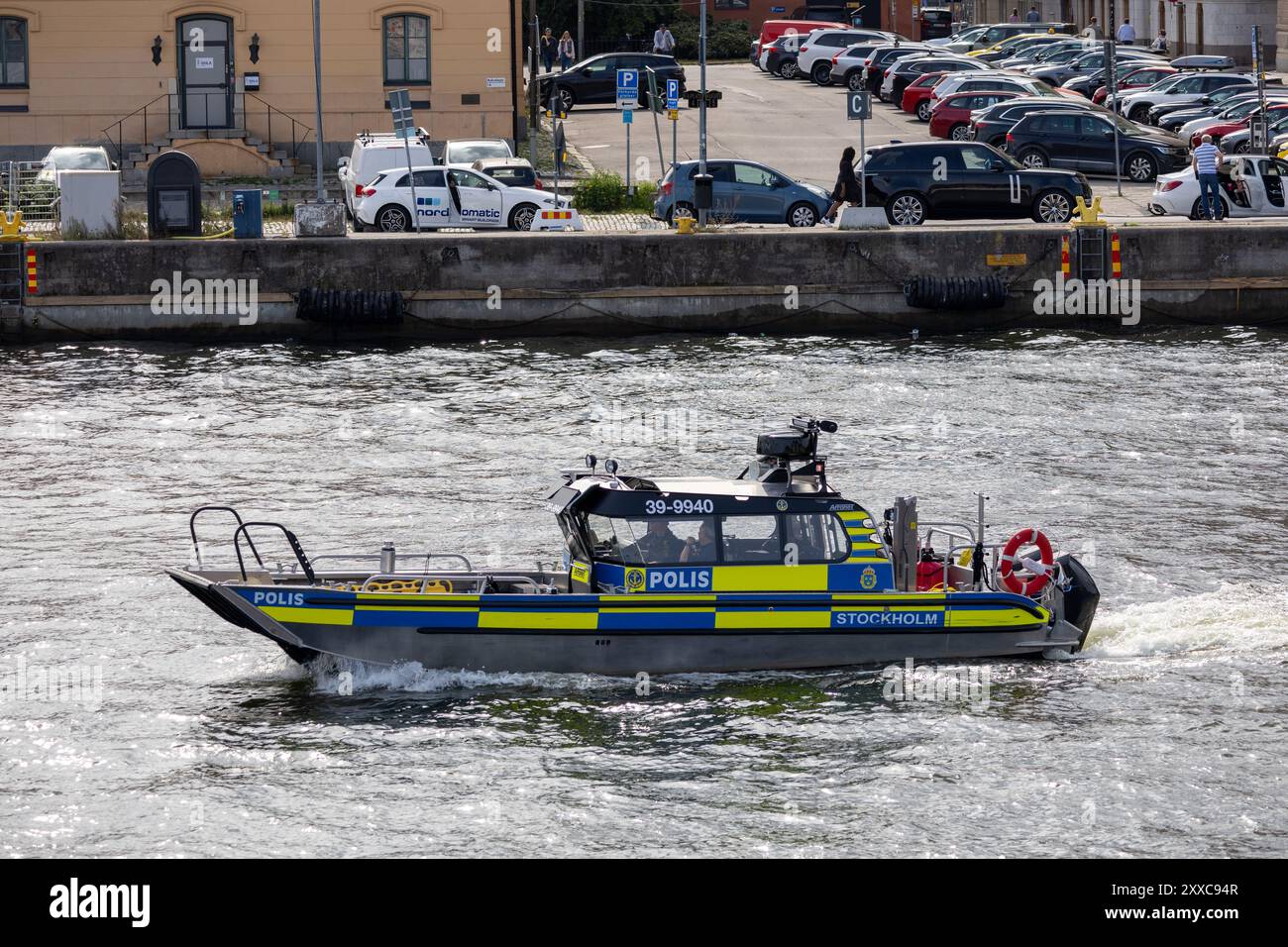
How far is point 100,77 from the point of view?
46.0 m

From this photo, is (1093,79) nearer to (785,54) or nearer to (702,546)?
(785,54)

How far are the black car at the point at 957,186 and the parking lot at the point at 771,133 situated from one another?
195 centimetres

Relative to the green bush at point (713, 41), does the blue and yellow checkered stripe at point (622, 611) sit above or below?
below

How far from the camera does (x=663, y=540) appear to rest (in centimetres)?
1734

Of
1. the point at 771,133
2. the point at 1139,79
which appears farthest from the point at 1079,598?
the point at 1139,79

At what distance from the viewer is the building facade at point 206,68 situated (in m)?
45.8

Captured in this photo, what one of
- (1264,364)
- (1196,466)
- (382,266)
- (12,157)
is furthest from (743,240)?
(12,157)

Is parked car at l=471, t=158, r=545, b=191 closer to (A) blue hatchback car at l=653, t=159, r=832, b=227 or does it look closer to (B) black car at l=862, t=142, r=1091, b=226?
(A) blue hatchback car at l=653, t=159, r=832, b=227

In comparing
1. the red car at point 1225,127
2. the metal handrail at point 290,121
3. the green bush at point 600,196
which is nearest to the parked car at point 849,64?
the red car at point 1225,127

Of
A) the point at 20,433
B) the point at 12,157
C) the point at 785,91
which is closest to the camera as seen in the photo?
the point at 20,433

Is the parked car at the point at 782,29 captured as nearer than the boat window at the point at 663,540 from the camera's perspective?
No

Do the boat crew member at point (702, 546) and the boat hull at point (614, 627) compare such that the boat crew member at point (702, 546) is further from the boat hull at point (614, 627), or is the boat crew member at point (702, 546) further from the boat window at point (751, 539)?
the boat hull at point (614, 627)

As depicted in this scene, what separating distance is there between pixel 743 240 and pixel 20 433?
41.9 feet

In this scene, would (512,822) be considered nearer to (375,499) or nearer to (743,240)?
(375,499)
